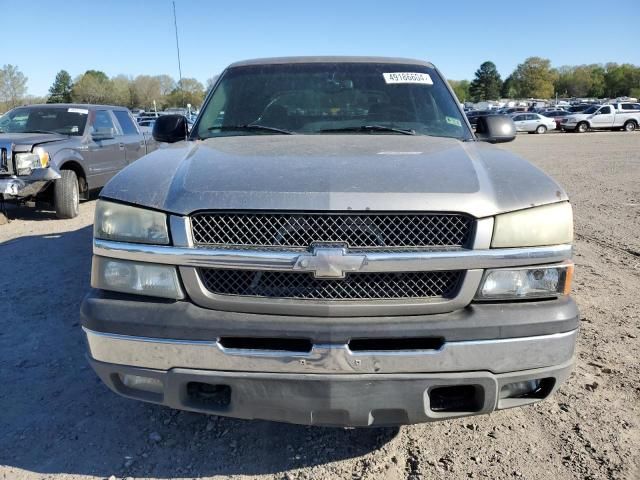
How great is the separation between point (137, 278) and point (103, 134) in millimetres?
7892

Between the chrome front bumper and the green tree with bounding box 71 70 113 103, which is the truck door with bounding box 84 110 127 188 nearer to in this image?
the chrome front bumper

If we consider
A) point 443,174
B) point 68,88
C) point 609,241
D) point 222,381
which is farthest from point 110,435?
point 68,88

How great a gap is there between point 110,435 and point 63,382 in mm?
729

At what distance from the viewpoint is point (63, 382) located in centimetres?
316

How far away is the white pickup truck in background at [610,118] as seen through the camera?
34719 millimetres

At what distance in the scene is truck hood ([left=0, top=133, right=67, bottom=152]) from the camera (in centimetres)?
745

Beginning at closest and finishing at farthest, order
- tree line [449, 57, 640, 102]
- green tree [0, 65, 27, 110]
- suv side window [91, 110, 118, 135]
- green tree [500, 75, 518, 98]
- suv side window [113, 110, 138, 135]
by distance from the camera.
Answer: suv side window [91, 110, 118, 135]
suv side window [113, 110, 138, 135]
green tree [0, 65, 27, 110]
tree line [449, 57, 640, 102]
green tree [500, 75, 518, 98]

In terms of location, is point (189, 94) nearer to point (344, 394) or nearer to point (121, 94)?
point (121, 94)

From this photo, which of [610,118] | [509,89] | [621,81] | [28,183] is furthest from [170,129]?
[509,89]

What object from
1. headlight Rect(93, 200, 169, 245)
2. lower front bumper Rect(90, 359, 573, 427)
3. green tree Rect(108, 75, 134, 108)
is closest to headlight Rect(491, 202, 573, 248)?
lower front bumper Rect(90, 359, 573, 427)

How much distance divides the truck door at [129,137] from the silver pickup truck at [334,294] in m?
8.22

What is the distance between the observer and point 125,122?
10.2m

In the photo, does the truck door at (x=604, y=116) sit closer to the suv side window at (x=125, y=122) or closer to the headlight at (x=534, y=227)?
the suv side window at (x=125, y=122)

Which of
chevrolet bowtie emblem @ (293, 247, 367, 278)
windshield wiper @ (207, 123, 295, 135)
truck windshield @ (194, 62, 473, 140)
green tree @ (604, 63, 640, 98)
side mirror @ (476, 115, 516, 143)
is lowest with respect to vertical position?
chevrolet bowtie emblem @ (293, 247, 367, 278)
